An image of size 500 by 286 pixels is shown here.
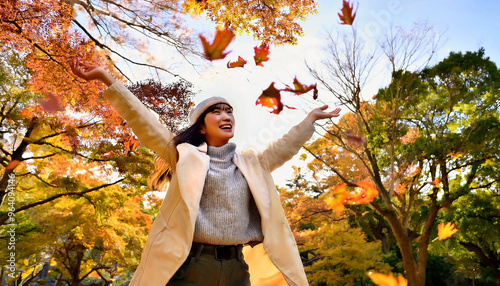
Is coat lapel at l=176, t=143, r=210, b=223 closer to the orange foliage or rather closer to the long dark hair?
the long dark hair

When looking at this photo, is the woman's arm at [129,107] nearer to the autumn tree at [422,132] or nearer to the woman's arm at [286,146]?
the woman's arm at [286,146]

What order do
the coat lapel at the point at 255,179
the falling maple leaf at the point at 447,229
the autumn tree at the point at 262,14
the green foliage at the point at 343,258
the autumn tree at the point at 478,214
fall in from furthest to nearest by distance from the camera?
the falling maple leaf at the point at 447,229, the autumn tree at the point at 478,214, the green foliage at the point at 343,258, the autumn tree at the point at 262,14, the coat lapel at the point at 255,179

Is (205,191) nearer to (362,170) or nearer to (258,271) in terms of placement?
(258,271)

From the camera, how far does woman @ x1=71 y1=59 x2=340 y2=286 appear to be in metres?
1.73

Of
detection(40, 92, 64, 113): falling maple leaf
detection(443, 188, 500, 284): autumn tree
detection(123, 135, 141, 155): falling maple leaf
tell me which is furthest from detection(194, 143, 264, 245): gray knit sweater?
detection(443, 188, 500, 284): autumn tree

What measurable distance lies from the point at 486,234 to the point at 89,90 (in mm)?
12087

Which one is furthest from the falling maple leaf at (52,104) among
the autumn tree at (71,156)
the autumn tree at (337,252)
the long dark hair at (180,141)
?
the autumn tree at (337,252)

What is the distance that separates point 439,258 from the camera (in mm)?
17797

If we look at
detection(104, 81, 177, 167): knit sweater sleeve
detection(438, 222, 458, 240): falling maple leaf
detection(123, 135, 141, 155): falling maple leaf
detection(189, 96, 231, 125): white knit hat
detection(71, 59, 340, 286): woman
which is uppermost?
detection(123, 135, 141, 155): falling maple leaf

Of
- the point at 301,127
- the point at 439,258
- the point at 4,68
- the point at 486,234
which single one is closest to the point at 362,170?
the point at 486,234

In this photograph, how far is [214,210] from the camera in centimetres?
188

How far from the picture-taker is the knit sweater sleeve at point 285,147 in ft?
6.90

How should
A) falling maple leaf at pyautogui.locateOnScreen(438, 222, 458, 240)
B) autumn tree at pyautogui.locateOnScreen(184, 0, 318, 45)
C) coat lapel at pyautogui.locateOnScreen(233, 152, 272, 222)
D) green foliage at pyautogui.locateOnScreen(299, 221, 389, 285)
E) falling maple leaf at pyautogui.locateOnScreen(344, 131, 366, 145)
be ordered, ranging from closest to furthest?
coat lapel at pyautogui.locateOnScreen(233, 152, 272, 222)
autumn tree at pyautogui.locateOnScreen(184, 0, 318, 45)
falling maple leaf at pyautogui.locateOnScreen(344, 131, 366, 145)
green foliage at pyautogui.locateOnScreen(299, 221, 389, 285)
falling maple leaf at pyautogui.locateOnScreen(438, 222, 458, 240)

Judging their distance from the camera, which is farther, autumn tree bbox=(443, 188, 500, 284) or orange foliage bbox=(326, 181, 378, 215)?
autumn tree bbox=(443, 188, 500, 284)
